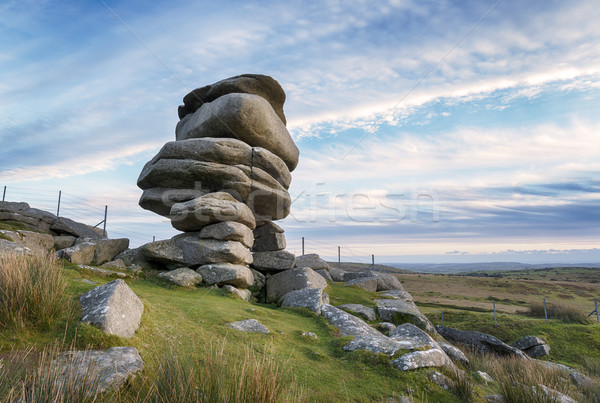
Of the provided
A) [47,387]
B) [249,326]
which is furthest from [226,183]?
[47,387]

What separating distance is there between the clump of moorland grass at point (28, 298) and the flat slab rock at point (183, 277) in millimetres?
8036

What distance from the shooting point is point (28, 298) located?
6.45 metres

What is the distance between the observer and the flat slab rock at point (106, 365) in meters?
4.52

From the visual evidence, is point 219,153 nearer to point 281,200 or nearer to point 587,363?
Answer: point 281,200

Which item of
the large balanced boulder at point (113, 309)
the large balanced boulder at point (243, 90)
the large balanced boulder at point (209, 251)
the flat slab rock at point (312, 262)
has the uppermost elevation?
the large balanced boulder at point (243, 90)

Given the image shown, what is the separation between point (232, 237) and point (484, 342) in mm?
13488

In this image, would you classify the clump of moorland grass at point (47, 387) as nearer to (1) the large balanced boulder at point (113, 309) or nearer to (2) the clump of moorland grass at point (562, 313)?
(1) the large balanced boulder at point (113, 309)

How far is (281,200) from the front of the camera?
70.7 feet

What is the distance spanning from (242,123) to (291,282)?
8.86m

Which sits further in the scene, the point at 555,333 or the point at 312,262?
the point at 312,262

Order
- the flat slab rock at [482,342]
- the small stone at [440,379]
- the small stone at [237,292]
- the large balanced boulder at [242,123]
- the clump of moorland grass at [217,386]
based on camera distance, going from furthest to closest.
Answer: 1. the large balanced boulder at [242,123]
2. the flat slab rock at [482,342]
3. the small stone at [237,292]
4. the small stone at [440,379]
5. the clump of moorland grass at [217,386]

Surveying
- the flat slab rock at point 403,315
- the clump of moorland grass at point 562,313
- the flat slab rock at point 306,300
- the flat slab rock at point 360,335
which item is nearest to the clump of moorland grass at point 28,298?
the flat slab rock at point 360,335

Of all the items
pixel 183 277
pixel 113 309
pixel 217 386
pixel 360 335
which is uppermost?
pixel 183 277

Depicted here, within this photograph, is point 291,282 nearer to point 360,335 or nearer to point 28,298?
point 360,335
